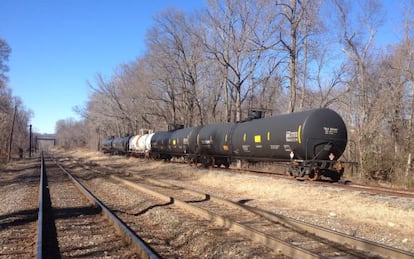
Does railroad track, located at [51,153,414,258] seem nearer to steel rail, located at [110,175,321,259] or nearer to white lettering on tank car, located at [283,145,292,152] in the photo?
steel rail, located at [110,175,321,259]

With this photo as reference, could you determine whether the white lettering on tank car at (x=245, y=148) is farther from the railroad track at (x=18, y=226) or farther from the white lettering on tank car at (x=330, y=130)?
the railroad track at (x=18, y=226)

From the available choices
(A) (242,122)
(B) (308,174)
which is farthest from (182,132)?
(B) (308,174)

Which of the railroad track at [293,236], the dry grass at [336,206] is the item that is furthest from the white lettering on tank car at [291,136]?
the railroad track at [293,236]

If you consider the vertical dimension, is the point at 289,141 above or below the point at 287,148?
above

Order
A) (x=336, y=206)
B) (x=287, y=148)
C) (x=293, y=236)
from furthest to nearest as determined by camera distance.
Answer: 1. (x=287, y=148)
2. (x=336, y=206)
3. (x=293, y=236)

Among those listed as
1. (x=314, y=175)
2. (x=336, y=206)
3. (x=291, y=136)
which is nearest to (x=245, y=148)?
(x=291, y=136)

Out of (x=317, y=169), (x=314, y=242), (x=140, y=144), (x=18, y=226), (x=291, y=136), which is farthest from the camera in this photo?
(x=140, y=144)

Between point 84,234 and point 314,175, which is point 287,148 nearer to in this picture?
point 314,175

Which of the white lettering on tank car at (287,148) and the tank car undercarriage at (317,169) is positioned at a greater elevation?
the white lettering on tank car at (287,148)

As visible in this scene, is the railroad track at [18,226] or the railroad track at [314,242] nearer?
the railroad track at [314,242]

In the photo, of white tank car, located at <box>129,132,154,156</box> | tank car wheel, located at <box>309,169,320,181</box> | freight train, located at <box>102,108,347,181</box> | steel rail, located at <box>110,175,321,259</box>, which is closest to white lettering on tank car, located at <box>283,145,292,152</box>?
freight train, located at <box>102,108,347,181</box>

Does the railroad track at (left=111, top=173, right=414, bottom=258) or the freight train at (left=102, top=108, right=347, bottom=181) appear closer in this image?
the railroad track at (left=111, top=173, right=414, bottom=258)

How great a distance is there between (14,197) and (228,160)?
45.1 ft

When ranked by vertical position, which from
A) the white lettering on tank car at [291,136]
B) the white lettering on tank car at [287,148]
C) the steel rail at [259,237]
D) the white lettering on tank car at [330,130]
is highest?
the white lettering on tank car at [330,130]
